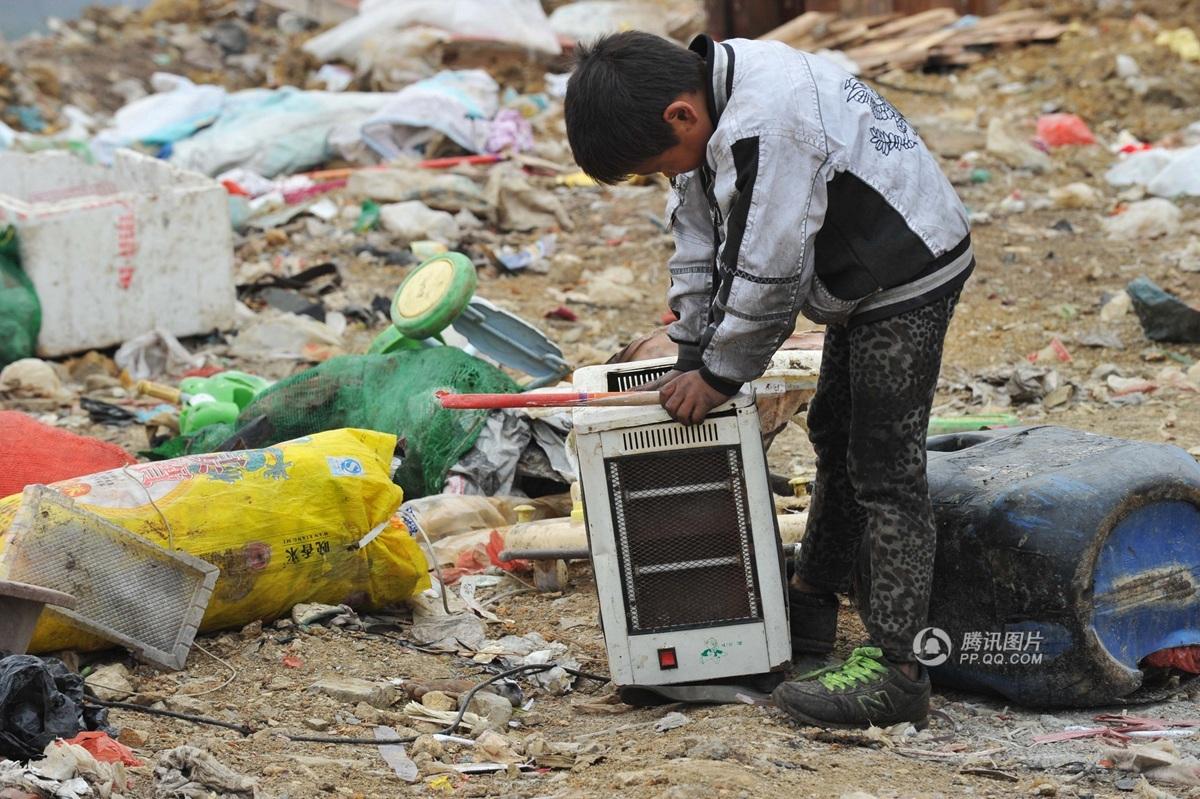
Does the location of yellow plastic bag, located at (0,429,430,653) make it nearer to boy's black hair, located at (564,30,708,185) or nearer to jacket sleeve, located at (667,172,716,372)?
jacket sleeve, located at (667,172,716,372)

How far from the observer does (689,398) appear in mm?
2760

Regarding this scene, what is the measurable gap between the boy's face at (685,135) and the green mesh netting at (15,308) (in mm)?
4914

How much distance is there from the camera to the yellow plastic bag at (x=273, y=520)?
329 centimetres

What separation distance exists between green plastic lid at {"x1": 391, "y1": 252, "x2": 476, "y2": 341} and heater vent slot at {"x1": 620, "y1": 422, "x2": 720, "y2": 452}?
1.91 m

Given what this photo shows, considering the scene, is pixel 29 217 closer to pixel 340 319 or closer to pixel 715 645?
pixel 340 319

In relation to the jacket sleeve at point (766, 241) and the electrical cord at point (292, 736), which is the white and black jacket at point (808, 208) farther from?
the electrical cord at point (292, 736)

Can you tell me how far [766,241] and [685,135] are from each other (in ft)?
0.88

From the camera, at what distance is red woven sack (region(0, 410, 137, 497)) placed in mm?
3883

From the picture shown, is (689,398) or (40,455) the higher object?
(689,398)

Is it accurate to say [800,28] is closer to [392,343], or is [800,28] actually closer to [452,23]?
[452,23]

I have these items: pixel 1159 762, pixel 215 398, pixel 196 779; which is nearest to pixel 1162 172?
pixel 215 398

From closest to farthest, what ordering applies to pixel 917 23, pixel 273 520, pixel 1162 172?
pixel 273 520, pixel 1162 172, pixel 917 23

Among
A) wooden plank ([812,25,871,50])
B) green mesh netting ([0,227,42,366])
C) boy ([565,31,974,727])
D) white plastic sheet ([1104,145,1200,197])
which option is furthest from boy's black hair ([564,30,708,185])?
wooden plank ([812,25,871,50])

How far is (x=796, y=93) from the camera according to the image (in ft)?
8.39
